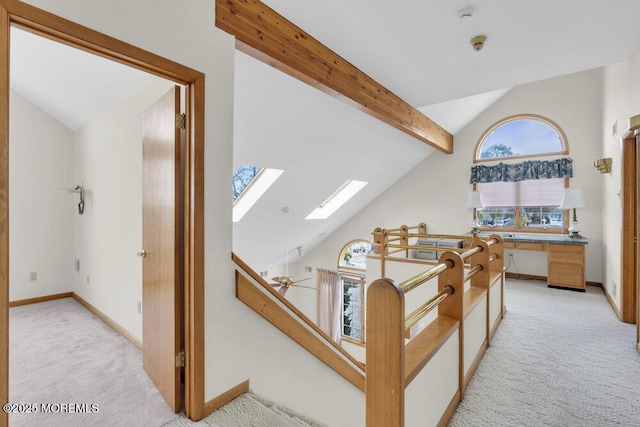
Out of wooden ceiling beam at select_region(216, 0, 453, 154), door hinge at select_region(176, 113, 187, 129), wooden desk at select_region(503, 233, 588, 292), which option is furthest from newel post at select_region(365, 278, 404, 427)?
wooden desk at select_region(503, 233, 588, 292)

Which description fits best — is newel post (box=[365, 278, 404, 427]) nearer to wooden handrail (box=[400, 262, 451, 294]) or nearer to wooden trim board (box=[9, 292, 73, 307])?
wooden handrail (box=[400, 262, 451, 294])

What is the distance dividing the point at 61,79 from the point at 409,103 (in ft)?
12.4

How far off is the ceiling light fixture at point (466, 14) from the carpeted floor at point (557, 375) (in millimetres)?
2608

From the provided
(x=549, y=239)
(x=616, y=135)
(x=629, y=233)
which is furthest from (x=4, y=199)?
(x=549, y=239)

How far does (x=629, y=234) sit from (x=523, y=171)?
2683 millimetres

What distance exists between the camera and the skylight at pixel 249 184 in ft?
14.7

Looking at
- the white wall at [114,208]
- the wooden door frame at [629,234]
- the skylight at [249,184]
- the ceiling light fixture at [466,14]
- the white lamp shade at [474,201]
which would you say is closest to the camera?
the ceiling light fixture at [466,14]

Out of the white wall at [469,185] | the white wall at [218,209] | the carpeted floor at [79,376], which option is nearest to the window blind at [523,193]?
the white wall at [469,185]

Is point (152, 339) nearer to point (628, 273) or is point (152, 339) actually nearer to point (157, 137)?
point (157, 137)

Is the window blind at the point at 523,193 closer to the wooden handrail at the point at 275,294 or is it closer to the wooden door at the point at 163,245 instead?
the wooden handrail at the point at 275,294

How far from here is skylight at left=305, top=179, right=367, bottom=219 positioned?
6.42 metres

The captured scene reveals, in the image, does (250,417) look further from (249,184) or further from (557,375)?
(249,184)

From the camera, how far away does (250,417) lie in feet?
5.01

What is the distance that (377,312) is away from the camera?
1.31 m
